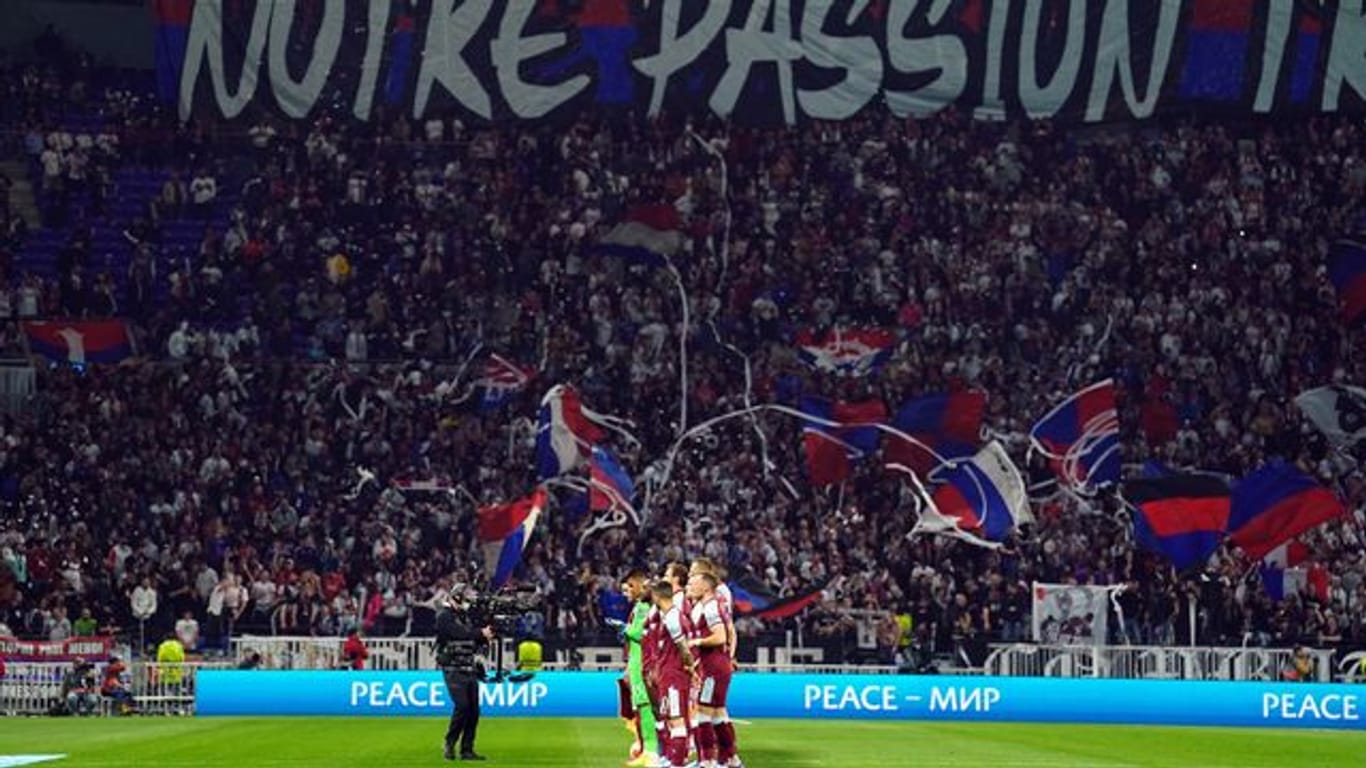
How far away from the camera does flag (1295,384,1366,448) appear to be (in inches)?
2130

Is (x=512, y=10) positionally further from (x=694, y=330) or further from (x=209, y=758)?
(x=209, y=758)

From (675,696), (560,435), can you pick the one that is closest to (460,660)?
(675,696)

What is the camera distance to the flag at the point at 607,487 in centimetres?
4944

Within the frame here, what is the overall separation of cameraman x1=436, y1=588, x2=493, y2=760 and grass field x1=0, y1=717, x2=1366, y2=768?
1.66ft

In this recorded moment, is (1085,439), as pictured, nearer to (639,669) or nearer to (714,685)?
(639,669)

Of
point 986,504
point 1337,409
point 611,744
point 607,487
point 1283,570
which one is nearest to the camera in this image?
point 611,744

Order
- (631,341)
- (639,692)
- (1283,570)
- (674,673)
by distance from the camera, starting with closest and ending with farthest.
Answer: (674,673)
(639,692)
(1283,570)
(631,341)

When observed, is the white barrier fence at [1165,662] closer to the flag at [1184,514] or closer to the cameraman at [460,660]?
the flag at [1184,514]

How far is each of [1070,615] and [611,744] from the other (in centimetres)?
1441

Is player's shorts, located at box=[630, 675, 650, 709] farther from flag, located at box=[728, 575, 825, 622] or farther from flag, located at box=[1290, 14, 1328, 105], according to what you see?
flag, located at box=[1290, 14, 1328, 105]

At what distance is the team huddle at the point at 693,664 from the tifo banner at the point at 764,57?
34.7 m

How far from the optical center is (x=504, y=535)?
47469 millimetres

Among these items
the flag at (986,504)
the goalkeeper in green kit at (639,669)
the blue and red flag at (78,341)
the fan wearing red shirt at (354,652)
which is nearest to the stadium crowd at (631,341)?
the blue and red flag at (78,341)

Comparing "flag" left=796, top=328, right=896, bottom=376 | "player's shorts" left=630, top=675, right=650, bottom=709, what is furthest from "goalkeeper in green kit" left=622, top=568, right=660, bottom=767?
"flag" left=796, top=328, right=896, bottom=376
